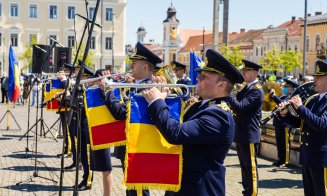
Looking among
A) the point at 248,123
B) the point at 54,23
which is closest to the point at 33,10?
the point at 54,23

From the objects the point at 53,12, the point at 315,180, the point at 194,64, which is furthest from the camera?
the point at 53,12

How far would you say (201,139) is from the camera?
3818mm

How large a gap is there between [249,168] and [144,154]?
384 cm

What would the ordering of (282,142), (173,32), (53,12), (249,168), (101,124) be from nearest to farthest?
(101,124), (249,168), (282,142), (53,12), (173,32)

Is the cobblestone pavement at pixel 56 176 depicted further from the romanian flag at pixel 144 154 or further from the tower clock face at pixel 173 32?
the tower clock face at pixel 173 32

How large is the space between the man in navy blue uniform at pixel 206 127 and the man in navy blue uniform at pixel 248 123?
3.68 meters

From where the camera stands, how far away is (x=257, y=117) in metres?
8.20

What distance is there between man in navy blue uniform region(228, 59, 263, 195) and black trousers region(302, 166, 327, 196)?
1.41 m

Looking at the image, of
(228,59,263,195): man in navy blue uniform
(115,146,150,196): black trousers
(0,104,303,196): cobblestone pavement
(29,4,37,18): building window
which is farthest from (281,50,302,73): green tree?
(115,146,150,196): black trousers

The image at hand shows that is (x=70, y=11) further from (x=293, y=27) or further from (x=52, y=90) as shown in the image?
(x=52, y=90)

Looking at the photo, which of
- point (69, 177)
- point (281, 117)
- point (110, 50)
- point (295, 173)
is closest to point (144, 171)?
point (281, 117)

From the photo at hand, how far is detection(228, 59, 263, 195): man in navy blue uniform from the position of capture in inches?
309

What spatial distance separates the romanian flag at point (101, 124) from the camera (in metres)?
6.66

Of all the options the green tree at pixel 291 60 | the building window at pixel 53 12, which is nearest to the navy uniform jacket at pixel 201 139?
the building window at pixel 53 12
